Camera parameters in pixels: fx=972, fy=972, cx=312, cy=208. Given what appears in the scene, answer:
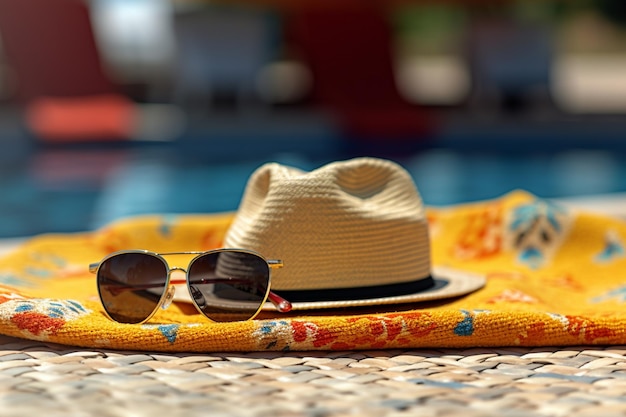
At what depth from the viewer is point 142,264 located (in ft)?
4.31

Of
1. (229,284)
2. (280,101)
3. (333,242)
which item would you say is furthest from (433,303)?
(280,101)

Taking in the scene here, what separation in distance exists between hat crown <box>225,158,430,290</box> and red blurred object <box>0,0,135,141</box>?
599 centimetres

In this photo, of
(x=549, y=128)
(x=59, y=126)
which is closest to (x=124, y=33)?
(x=59, y=126)

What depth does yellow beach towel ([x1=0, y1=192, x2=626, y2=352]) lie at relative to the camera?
3.98 feet

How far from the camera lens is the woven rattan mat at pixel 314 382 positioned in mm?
979

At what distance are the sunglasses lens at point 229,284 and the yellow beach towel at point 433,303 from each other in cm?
5

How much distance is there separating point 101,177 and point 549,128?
361cm

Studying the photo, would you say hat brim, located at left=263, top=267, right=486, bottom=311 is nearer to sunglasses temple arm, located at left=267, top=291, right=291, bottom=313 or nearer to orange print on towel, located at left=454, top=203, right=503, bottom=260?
sunglasses temple arm, located at left=267, top=291, right=291, bottom=313

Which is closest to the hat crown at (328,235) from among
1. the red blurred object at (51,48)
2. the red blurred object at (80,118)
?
the red blurred object at (80,118)

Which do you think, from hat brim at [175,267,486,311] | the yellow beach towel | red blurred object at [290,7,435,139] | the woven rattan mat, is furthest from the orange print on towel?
red blurred object at [290,7,435,139]

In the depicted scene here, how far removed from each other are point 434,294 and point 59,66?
6.88 meters

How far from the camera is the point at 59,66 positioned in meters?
7.80

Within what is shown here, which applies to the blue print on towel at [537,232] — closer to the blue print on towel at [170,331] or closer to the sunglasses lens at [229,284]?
the sunglasses lens at [229,284]

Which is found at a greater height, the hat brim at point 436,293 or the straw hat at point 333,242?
the straw hat at point 333,242
